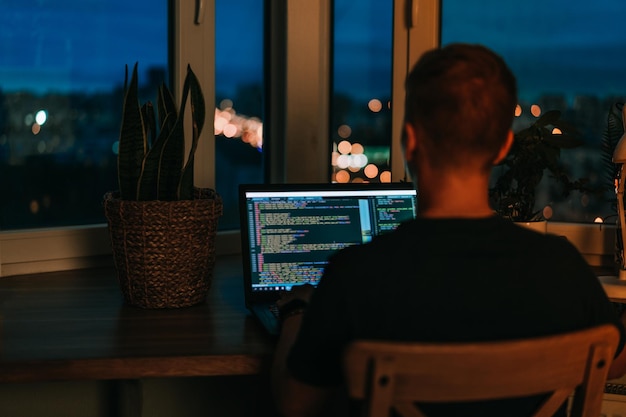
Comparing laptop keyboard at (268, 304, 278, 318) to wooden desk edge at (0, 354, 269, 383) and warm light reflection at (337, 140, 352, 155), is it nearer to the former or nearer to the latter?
wooden desk edge at (0, 354, 269, 383)

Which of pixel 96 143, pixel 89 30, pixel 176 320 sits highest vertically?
pixel 89 30

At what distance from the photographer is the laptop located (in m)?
1.98

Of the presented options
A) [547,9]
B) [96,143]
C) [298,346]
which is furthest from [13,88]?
[547,9]

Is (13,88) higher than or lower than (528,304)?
higher

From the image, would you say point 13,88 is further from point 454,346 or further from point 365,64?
point 454,346

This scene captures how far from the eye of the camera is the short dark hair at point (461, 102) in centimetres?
115

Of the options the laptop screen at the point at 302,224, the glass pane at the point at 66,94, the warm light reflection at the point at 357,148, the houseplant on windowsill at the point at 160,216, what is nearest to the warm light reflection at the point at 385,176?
the warm light reflection at the point at 357,148

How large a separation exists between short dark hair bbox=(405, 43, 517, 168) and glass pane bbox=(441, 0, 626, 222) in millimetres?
1536

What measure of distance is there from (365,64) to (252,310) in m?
1.19

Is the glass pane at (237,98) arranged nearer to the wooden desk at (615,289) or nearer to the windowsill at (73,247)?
the windowsill at (73,247)

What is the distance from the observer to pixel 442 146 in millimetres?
1171

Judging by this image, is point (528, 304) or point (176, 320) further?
point (176, 320)

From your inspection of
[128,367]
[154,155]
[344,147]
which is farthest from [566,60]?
[128,367]

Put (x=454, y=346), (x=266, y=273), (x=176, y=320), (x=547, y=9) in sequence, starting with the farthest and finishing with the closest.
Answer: (x=547, y=9)
(x=266, y=273)
(x=176, y=320)
(x=454, y=346)
